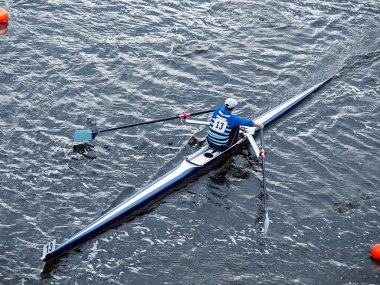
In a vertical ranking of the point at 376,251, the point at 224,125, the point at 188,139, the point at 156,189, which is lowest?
the point at 188,139

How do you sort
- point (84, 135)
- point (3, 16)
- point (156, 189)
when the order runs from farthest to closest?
point (3, 16)
point (84, 135)
point (156, 189)

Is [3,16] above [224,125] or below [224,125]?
below

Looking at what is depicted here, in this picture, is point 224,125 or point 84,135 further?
point 84,135

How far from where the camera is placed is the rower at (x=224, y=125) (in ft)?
66.9

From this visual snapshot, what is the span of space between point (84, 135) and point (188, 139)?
361cm

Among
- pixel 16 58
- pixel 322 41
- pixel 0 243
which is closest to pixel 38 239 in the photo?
pixel 0 243

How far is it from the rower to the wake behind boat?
14.9 inches

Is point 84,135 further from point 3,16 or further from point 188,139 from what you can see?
point 3,16

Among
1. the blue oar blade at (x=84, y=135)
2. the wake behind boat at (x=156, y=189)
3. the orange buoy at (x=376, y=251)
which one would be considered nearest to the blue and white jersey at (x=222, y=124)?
the wake behind boat at (x=156, y=189)

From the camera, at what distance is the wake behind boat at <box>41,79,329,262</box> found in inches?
665

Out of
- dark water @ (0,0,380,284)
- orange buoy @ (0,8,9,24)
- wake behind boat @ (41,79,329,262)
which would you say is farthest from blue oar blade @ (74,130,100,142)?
orange buoy @ (0,8,9,24)

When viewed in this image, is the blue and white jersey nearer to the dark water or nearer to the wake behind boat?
the wake behind boat

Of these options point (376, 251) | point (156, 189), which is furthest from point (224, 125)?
point (376, 251)

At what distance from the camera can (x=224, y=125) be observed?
20.5 metres
